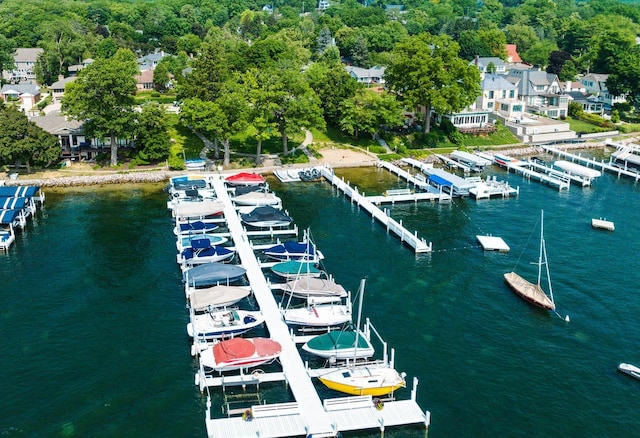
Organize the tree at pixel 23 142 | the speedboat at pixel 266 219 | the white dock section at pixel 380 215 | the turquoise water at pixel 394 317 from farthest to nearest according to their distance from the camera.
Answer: the tree at pixel 23 142
the speedboat at pixel 266 219
the white dock section at pixel 380 215
the turquoise water at pixel 394 317

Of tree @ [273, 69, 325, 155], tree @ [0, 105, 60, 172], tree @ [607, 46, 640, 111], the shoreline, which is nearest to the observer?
tree @ [0, 105, 60, 172]

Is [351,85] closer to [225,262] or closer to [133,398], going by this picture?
[225,262]

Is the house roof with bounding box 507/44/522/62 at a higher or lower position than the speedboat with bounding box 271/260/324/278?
higher

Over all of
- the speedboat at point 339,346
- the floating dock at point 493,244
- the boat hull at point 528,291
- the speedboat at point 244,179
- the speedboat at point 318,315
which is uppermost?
the speedboat at point 244,179

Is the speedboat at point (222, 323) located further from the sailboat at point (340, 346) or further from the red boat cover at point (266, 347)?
the sailboat at point (340, 346)

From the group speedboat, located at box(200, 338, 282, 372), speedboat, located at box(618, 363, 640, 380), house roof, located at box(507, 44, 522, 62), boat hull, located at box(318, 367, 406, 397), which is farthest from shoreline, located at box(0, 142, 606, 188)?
house roof, located at box(507, 44, 522, 62)

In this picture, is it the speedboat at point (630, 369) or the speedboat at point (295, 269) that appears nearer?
the speedboat at point (630, 369)

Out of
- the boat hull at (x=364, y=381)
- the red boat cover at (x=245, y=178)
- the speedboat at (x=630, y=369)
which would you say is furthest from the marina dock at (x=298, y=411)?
the red boat cover at (x=245, y=178)

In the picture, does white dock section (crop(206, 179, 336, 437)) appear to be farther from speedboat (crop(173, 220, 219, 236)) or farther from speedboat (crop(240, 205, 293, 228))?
speedboat (crop(173, 220, 219, 236))
